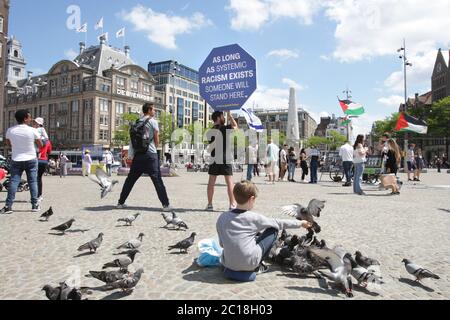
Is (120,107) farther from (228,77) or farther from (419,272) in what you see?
Answer: (419,272)

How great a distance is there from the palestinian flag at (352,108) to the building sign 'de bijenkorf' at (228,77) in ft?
61.4

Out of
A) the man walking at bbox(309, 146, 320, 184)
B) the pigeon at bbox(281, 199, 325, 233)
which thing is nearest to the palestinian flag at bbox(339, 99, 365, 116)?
the man walking at bbox(309, 146, 320, 184)

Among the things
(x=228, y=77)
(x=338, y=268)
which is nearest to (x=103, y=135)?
(x=228, y=77)

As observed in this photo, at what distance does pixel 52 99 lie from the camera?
79.2 m

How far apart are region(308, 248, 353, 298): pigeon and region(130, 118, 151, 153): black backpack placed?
4683 millimetres

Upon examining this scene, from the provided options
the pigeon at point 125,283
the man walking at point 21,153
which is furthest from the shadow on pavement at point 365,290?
the man walking at point 21,153

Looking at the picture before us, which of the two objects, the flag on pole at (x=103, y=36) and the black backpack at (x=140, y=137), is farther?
the flag on pole at (x=103, y=36)

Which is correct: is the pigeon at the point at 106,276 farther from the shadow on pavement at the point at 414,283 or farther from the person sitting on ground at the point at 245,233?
the shadow on pavement at the point at 414,283

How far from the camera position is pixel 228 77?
31.3ft

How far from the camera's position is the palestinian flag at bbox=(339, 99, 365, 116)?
26.1 meters

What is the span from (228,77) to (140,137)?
3.53m

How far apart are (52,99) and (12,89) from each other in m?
24.4

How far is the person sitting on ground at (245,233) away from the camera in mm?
3162

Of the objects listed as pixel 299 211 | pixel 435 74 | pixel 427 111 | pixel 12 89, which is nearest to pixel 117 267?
pixel 299 211
